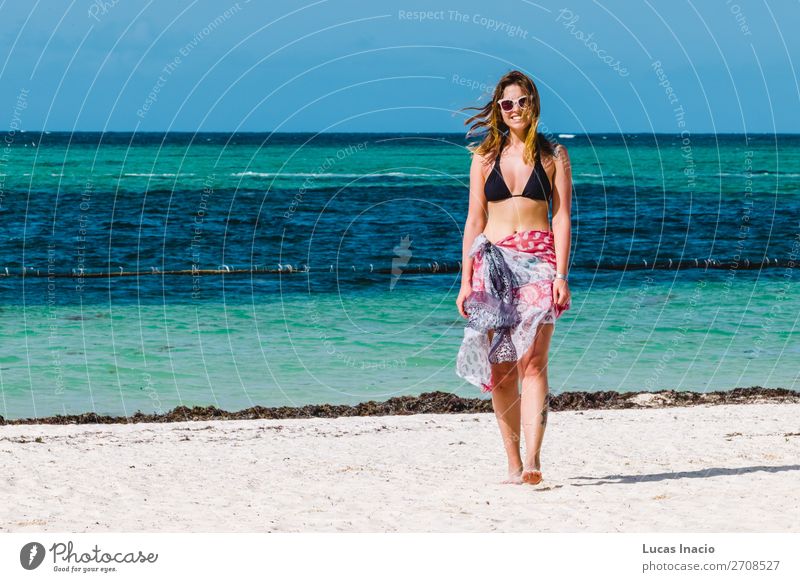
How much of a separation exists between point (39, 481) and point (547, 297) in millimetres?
3945

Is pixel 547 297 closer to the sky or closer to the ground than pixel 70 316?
closer to the sky

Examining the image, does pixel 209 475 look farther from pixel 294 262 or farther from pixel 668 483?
pixel 294 262

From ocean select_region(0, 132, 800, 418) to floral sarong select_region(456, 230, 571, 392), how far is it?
19.4ft

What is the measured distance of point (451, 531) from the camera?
6.65 meters

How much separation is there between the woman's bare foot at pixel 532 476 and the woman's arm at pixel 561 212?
1.43 meters

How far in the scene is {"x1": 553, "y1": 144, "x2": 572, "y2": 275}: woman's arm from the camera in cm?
708

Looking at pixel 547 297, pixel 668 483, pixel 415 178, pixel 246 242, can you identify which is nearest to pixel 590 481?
pixel 668 483

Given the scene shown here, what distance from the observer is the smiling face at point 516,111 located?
7188 mm
